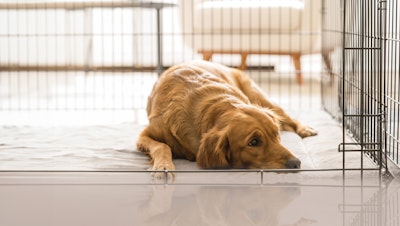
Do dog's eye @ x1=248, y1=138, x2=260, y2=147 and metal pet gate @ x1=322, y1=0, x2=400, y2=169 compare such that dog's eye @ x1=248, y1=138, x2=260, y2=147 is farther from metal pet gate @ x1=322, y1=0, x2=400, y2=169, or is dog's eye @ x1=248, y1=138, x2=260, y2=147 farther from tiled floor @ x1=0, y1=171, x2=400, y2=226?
metal pet gate @ x1=322, y1=0, x2=400, y2=169

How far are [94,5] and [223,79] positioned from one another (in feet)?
11.1

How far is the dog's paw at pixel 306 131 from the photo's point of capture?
3971 mm

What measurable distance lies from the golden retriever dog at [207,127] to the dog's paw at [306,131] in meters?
0.52

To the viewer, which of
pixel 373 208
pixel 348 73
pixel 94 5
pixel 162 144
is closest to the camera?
pixel 373 208

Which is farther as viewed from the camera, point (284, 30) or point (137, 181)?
point (284, 30)

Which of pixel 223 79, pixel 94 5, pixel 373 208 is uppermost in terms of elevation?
pixel 94 5

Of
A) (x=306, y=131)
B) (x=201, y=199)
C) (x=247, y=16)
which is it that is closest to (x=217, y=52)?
(x=247, y=16)

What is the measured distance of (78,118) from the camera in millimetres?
4848

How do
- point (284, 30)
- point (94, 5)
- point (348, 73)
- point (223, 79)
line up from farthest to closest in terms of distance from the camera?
point (94, 5) → point (284, 30) → point (348, 73) → point (223, 79)

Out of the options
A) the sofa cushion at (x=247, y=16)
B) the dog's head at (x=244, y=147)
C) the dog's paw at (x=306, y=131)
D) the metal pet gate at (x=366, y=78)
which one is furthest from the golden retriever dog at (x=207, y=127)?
the sofa cushion at (x=247, y=16)

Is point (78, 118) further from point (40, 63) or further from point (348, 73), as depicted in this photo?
point (40, 63)

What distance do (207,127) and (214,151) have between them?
0.51 feet

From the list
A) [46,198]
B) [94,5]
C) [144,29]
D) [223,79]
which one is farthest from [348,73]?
[144,29]

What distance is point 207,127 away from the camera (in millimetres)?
3244
